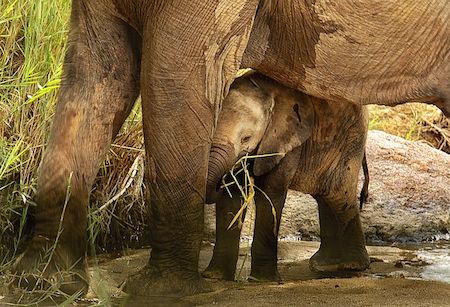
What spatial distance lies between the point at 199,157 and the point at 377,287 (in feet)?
2.83

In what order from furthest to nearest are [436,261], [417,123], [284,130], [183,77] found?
[417,123] → [436,261] → [284,130] → [183,77]

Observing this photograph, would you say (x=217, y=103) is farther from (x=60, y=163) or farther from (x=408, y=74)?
(x=408, y=74)

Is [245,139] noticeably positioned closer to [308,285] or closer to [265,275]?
[265,275]

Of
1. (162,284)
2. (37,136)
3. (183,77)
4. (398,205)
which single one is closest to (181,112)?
(183,77)

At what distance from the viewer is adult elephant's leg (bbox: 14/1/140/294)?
4.20 m

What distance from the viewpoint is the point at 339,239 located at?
19.1 ft

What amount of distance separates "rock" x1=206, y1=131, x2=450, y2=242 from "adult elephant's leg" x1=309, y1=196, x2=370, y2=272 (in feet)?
1.72

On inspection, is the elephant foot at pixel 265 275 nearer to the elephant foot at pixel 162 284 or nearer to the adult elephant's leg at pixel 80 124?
the elephant foot at pixel 162 284

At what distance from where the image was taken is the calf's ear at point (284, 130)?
5.22 metres

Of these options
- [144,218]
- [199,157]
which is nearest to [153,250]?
[199,157]

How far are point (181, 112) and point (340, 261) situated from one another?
1864 millimetres

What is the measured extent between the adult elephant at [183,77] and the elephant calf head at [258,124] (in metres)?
0.34

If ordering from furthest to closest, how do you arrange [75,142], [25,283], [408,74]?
[408,74] < [75,142] < [25,283]

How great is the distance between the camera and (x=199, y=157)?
4219 millimetres
